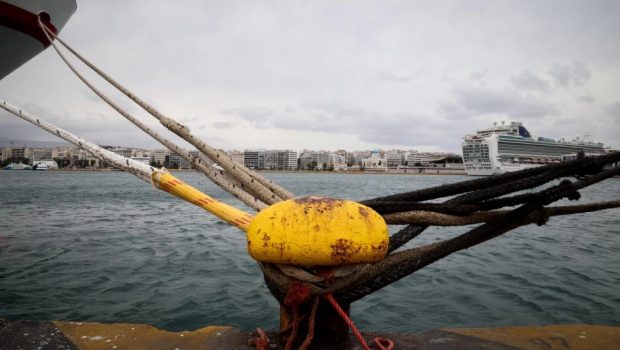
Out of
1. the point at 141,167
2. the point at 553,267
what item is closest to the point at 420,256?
the point at 141,167

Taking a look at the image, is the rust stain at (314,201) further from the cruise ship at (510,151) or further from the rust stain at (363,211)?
the cruise ship at (510,151)

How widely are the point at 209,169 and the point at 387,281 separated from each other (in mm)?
1372

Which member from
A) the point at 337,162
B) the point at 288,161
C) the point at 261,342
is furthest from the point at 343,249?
the point at 337,162

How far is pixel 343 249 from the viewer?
1.46 m

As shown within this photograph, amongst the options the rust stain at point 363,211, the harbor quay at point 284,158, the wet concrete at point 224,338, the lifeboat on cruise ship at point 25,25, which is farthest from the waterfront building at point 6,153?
the rust stain at point 363,211

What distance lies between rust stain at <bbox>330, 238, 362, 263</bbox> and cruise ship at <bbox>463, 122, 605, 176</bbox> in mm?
76181

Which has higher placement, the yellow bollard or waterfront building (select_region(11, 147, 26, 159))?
waterfront building (select_region(11, 147, 26, 159))

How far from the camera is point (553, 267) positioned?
6.39m

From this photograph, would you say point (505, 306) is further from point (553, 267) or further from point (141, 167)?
point (141, 167)

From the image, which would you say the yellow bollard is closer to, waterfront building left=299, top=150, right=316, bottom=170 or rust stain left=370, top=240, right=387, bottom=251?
rust stain left=370, top=240, right=387, bottom=251

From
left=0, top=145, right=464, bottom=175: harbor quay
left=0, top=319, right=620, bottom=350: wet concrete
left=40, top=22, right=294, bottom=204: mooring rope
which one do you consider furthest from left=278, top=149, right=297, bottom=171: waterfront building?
left=0, top=319, right=620, bottom=350: wet concrete

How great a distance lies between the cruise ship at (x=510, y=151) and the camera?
7150 centimetres

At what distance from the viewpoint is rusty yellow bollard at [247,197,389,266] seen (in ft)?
4.76

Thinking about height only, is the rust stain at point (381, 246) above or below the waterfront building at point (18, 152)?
below
